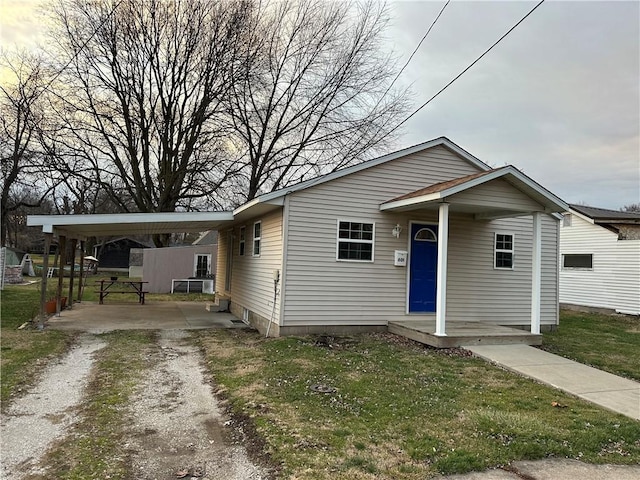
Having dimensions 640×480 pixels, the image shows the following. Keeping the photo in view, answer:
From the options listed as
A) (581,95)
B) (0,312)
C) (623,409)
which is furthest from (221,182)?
(623,409)

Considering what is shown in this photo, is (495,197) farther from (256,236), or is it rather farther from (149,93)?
(149,93)

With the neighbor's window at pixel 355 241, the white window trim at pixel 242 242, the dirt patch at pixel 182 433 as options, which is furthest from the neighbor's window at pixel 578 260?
the dirt patch at pixel 182 433

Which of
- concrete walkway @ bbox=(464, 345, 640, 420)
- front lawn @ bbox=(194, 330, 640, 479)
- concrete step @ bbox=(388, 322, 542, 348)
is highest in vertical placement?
concrete step @ bbox=(388, 322, 542, 348)

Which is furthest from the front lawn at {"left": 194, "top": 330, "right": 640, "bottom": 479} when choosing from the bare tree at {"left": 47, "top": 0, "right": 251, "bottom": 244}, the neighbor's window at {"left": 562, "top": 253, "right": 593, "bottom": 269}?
the bare tree at {"left": 47, "top": 0, "right": 251, "bottom": 244}

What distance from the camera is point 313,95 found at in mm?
20125

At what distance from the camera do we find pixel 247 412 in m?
4.51

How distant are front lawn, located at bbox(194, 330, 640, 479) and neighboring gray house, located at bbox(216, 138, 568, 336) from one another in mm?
1910

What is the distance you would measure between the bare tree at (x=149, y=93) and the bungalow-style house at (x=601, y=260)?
14914mm

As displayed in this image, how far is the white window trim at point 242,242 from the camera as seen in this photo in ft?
40.0

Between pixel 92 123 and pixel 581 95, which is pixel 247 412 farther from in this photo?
pixel 92 123

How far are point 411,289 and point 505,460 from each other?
20.1ft

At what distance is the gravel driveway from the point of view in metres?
3.32

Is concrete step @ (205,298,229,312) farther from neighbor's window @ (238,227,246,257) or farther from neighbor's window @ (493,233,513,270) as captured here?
neighbor's window @ (493,233,513,270)

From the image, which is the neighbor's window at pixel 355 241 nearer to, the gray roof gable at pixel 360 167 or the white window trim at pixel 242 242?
the gray roof gable at pixel 360 167
